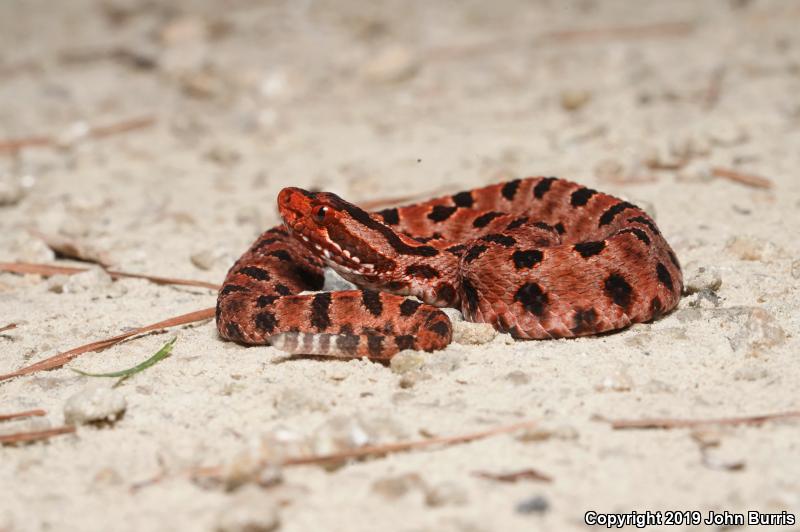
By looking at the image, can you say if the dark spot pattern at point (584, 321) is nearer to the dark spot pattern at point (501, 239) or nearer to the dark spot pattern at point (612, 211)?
the dark spot pattern at point (501, 239)

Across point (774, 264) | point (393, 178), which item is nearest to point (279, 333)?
point (774, 264)

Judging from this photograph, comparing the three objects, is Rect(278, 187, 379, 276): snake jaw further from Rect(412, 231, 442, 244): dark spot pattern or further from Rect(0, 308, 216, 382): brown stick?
Rect(0, 308, 216, 382): brown stick

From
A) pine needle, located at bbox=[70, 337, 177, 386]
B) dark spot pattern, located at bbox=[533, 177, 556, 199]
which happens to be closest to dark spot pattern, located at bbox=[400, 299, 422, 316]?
pine needle, located at bbox=[70, 337, 177, 386]

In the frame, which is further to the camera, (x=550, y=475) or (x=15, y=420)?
(x=15, y=420)

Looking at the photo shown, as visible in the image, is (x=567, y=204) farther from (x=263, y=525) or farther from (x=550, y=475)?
(x=263, y=525)

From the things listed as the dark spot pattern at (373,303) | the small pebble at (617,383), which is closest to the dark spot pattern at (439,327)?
the dark spot pattern at (373,303)

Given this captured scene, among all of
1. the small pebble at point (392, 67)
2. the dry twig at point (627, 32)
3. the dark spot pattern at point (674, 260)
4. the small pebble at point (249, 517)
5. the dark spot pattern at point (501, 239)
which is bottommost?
the small pebble at point (249, 517)
